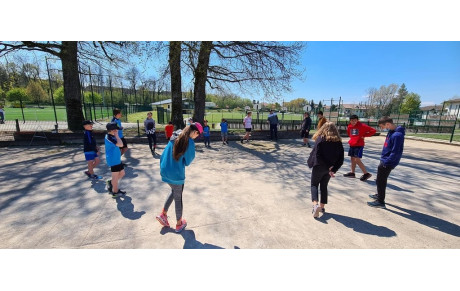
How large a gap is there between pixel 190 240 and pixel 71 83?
39.4 feet

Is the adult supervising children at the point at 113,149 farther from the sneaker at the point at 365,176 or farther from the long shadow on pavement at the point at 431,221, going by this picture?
the sneaker at the point at 365,176

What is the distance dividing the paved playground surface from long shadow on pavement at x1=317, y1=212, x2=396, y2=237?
0.05 ft

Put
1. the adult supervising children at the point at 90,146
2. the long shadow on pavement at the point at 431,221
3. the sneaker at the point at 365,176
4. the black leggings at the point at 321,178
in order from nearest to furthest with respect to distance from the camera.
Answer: the long shadow on pavement at the point at 431,221 < the black leggings at the point at 321,178 < the adult supervising children at the point at 90,146 < the sneaker at the point at 365,176

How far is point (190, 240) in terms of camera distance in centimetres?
263

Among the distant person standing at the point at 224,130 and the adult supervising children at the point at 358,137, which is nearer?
the adult supervising children at the point at 358,137

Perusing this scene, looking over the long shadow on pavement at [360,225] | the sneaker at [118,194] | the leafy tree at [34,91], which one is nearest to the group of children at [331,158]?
the long shadow on pavement at [360,225]

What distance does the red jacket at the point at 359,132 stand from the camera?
4824 millimetres

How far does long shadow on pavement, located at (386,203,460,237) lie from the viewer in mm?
2949

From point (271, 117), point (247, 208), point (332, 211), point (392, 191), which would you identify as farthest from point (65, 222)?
point (271, 117)

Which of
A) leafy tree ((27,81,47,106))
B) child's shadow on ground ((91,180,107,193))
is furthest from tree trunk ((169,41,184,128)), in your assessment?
leafy tree ((27,81,47,106))

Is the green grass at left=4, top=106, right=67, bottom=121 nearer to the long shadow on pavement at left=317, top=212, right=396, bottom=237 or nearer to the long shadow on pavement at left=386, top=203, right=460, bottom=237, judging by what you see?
the long shadow on pavement at left=317, top=212, right=396, bottom=237

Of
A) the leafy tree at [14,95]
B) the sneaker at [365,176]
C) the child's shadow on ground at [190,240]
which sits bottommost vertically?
the child's shadow on ground at [190,240]

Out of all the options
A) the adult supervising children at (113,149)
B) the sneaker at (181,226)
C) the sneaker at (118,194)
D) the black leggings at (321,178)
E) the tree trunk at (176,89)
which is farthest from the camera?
the tree trunk at (176,89)

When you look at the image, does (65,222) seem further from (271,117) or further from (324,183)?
(271,117)
